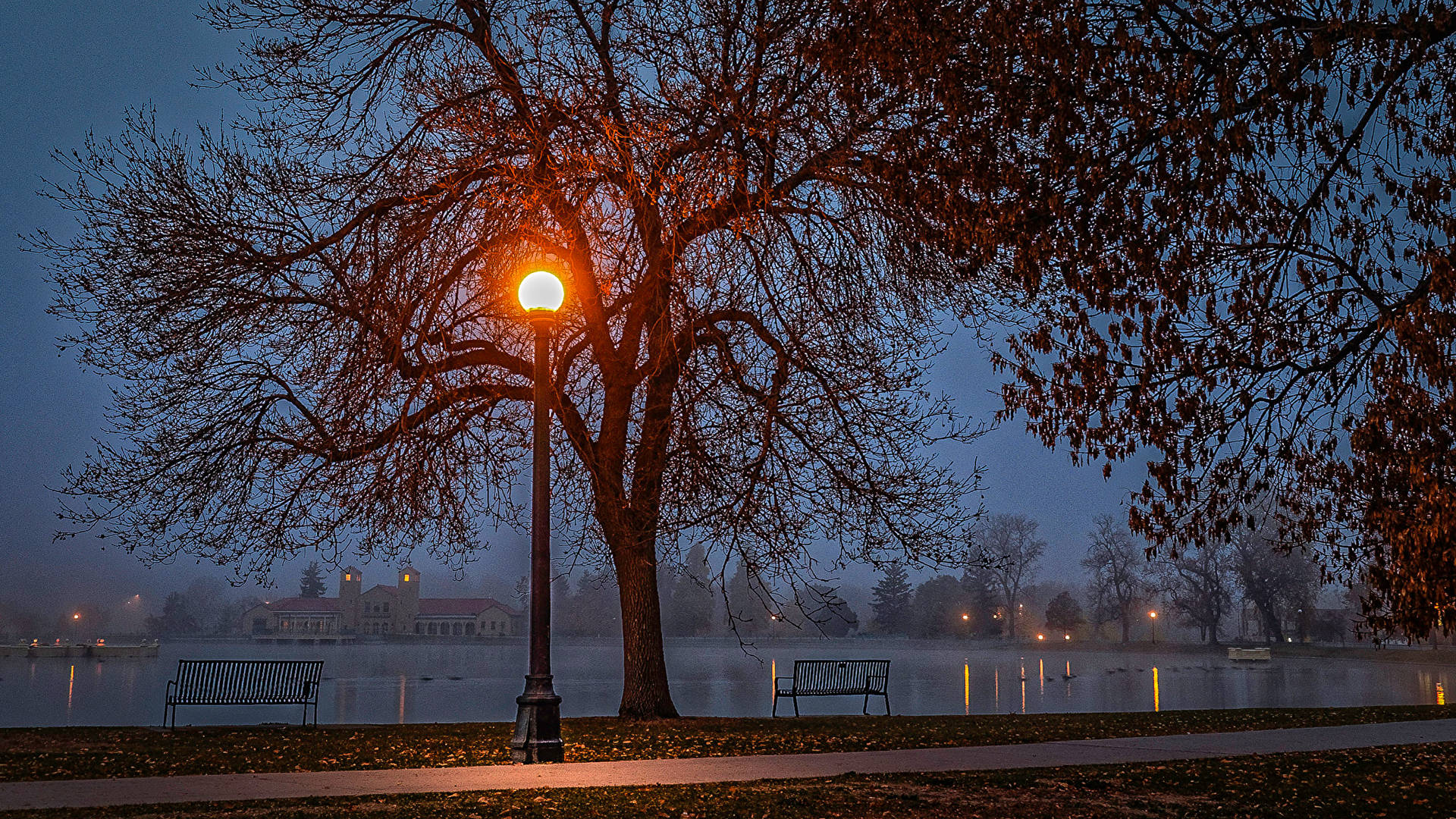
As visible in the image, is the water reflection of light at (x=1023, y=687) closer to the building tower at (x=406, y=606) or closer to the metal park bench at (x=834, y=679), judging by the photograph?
the metal park bench at (x=834, y=679)

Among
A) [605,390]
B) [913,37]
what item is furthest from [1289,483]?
[605,390]

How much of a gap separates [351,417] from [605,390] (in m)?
3.59

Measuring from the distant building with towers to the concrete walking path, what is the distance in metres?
128

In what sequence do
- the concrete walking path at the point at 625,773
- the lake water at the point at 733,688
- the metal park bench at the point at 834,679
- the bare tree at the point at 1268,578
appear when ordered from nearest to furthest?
1. the concrete walking path at the point at 625,773
2. the metal park bench at the point at 834,679
3. the lake water at the point at 733,688
4. the bare tree at the point at 1268,578

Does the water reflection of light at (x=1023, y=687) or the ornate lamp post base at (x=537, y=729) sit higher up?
the ornate lamp post base at (x=537, y=729)

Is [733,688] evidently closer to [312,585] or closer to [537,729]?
[537,729]

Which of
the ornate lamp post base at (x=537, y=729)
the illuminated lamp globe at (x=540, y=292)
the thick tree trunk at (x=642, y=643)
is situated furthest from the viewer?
the thick tree trunk at (x=642, y=643)

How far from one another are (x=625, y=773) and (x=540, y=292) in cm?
436

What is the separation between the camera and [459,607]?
141625 mm

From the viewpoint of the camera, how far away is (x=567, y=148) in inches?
413

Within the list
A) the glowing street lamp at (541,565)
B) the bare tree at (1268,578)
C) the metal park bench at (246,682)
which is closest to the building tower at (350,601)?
the bare tree at (1268,578)

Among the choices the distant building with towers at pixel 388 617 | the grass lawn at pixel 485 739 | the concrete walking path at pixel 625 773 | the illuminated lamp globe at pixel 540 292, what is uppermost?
the illuminated lamp globe at pixel 540 292

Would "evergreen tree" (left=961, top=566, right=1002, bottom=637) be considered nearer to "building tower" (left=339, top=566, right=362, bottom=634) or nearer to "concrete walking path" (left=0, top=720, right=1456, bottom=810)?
"building tower" (left=339, top=566, right=362, bottom=634)

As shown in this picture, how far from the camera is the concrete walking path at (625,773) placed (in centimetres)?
A: 814
